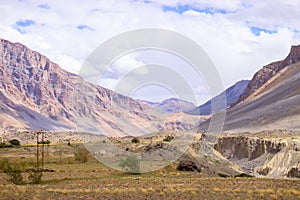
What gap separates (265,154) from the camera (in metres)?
78.4

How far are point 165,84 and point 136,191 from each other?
33.5 feet

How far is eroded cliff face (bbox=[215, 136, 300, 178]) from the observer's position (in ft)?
205

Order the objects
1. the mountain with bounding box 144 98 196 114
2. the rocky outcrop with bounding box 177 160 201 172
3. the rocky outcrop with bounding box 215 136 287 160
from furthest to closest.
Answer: the rocky outcrop with bounding box 215 136 287 160 < the rocky outcrop with bounding box 177 160 201 172 < the mountain with bounding box 144 98 196 114

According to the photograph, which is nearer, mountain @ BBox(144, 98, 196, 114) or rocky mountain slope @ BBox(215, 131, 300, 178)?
mountain @ BBox(144, 98, 196, 114)

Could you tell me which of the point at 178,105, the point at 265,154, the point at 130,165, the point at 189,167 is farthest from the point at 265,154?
the point at 130,165

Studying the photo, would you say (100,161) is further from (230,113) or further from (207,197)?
(230,113)

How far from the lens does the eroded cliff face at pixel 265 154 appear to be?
62.5 m

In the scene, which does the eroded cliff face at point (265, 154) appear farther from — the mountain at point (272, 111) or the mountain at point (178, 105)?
the mountain at point (272, 111)

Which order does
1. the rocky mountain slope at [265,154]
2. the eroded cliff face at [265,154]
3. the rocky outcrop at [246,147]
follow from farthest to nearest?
the rocky outcrop at [246,147] < the eroded cliff face at [265,154] < the rocky mountain slope at [265,154]

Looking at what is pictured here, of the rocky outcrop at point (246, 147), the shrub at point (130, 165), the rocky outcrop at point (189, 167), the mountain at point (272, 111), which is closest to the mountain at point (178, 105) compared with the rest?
the rocky outcrop at point (189, 167)

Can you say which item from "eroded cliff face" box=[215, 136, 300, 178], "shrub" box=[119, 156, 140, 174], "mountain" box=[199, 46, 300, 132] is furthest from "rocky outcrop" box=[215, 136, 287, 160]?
"shrub" box=[119, 156, 140, 174]

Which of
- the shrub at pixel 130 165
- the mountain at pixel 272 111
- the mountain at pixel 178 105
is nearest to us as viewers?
the mountain at pixel 178 105

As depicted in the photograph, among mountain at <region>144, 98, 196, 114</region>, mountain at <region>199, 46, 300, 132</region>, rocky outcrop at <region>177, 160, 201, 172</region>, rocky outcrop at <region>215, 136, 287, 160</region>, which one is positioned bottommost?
rocky outcrop at <region>177, 160, 201, 172</region>

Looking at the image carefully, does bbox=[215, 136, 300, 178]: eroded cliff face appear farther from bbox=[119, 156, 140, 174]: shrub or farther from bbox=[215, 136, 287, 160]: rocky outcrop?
bbox=[119, 156, 140, 174]: shrub
